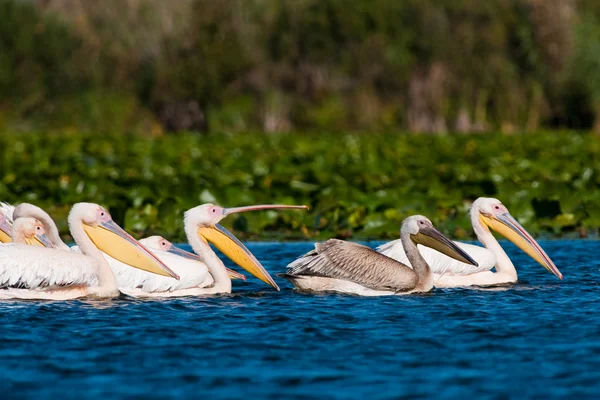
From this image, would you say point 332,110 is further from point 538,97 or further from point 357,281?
point 357,281

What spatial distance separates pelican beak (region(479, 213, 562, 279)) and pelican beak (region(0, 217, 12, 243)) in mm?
3492

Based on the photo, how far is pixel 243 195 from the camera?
13273mm

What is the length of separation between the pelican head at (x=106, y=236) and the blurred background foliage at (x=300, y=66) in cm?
2877

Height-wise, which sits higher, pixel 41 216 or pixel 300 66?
pixel 300 66

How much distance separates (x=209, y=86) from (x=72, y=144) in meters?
13.6

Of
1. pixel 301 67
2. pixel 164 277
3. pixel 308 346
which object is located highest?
pixel 301 67

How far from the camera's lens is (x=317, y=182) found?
1495cm

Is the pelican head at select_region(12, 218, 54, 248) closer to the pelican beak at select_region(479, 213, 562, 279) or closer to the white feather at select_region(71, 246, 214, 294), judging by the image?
the white feather at select_region(71, 246, 214, 294)

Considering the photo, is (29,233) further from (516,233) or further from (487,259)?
(516,233)

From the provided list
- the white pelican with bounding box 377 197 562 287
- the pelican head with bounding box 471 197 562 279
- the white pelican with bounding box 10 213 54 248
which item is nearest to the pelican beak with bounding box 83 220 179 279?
the white pelican with bounding box 10 213 54 248

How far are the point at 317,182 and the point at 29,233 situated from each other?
7.09m

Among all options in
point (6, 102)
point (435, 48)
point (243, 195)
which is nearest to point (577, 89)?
point (435, 48)

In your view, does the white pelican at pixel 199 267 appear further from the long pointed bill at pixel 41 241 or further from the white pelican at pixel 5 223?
the white pelican at pixel 5 223

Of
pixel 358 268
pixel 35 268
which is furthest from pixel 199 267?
pixel 35 268
